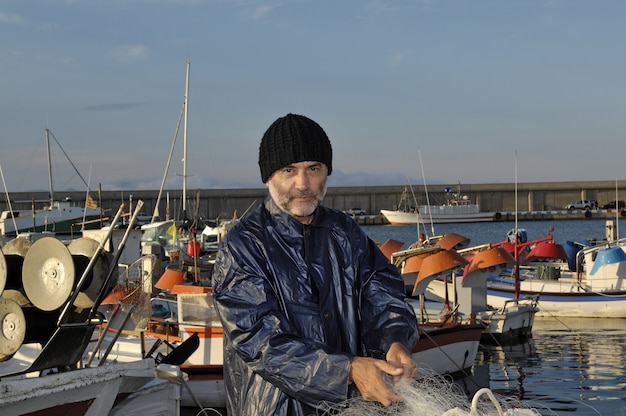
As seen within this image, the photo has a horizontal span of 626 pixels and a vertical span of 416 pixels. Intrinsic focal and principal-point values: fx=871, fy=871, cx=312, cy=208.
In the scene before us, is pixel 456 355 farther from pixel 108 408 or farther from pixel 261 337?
pixel 261 337

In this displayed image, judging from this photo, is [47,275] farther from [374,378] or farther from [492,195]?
[492,195]

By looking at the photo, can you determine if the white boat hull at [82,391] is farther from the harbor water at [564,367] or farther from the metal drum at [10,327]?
the harbor water at [564,367]

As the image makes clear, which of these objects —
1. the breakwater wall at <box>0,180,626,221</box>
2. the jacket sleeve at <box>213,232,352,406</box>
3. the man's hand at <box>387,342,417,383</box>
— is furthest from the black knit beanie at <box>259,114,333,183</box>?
the breakwater wall at <box>0,180,626,221</box>

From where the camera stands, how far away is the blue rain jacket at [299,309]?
8.39 feet

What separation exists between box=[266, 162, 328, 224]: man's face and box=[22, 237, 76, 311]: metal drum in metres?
2.96

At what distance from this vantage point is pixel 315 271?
2.77 metres

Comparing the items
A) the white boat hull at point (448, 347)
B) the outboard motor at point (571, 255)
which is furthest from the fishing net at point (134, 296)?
the outboard motor at point (571, 255)

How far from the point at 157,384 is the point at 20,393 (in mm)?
1967

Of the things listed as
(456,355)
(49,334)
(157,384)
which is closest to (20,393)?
(49,334)

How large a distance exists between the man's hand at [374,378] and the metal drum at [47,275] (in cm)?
336

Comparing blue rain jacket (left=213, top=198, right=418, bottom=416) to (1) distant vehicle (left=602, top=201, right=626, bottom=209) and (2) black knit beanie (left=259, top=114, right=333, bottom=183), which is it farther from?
(1) distant vehicle (left=602, top=201, right=626, bottom=209)

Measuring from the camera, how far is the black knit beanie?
287 cm

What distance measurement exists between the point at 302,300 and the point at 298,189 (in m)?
0.38

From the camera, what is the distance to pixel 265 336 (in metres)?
2.58
